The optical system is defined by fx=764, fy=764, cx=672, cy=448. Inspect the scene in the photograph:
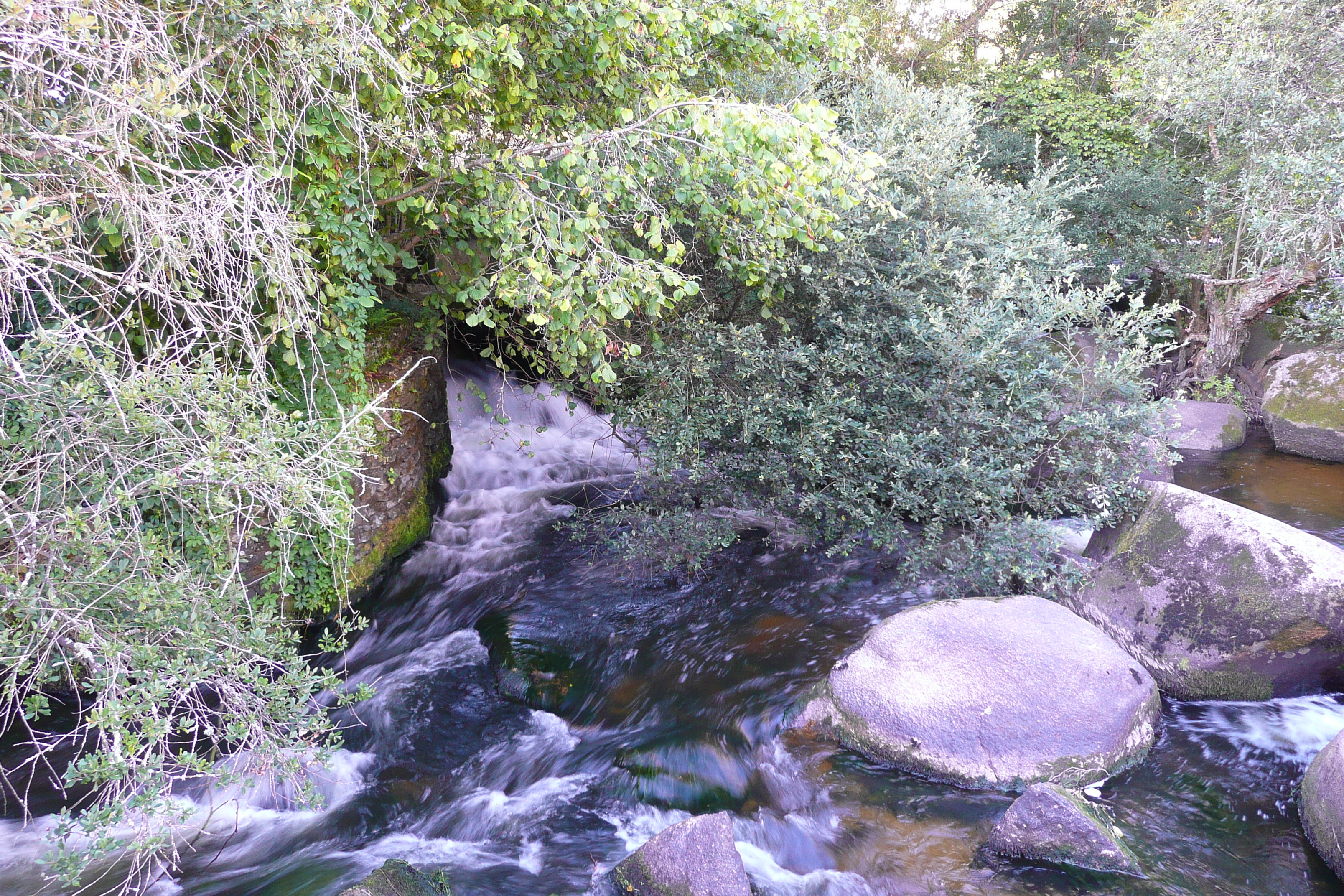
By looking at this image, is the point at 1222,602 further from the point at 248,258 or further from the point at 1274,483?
the point at 248,258

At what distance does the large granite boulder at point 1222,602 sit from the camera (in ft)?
16.7

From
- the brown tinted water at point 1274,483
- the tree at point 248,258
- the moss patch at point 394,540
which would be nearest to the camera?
the tree at point 248,258

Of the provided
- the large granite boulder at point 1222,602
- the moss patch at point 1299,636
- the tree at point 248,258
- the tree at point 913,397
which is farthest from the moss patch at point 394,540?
the moss patch at point 1299,636

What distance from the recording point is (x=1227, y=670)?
17.1 ft

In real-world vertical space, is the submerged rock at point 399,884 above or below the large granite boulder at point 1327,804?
above

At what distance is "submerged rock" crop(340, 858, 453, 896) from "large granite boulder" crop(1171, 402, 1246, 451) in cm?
1190

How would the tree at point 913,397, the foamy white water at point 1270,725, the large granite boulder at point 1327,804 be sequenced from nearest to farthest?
1. the large granite boulder at point 1327,804
2. the foamy white water at point 1270,725
3. the tree at point 913,397

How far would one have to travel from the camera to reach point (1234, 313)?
1297cm

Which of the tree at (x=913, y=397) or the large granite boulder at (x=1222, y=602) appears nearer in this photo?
the large granite boulder at (x=1222, y=602)

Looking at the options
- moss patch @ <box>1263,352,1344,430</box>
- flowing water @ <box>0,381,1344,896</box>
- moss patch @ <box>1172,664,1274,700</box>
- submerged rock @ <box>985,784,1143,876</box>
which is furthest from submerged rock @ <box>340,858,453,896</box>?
moss patch @ <box>1263,352,1344,430</box>

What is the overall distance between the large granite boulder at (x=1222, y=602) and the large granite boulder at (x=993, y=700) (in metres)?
0.57

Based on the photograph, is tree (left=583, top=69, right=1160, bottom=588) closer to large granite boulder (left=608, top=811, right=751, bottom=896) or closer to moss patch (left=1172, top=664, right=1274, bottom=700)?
moss patch (left=1172, top=664, right=1274, bottom=700)

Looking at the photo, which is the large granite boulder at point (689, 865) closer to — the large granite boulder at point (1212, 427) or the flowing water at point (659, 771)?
the flowing water at point (659, 771)

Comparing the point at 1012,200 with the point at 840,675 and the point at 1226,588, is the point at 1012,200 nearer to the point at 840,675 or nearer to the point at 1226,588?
the point at 1226,588
